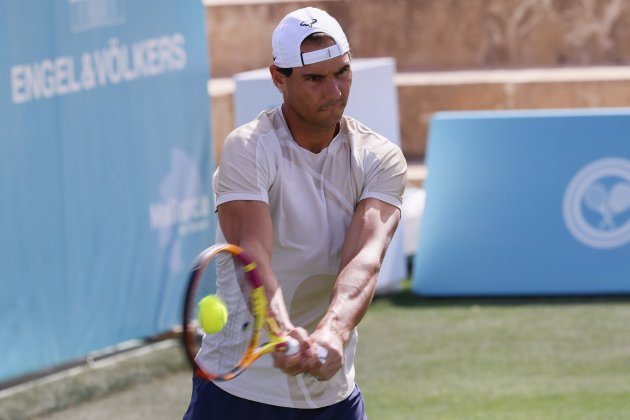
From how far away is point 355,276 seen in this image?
12.1 feet

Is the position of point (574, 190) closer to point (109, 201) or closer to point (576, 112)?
point (576, 112)

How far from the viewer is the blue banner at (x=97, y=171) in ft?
22.3

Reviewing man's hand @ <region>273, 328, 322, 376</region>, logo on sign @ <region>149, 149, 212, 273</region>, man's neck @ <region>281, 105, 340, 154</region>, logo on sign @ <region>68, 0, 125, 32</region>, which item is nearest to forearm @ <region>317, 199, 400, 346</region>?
man's hand @ <region>273, 328, 322, 376</region>

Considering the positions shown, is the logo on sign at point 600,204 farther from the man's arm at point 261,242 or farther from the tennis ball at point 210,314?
the tennis ball at point 210,314

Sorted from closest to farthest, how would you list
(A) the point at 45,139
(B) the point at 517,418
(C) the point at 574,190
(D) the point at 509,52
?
(B) the point at 517,418 → (A) the point at 45,139 → (C) the point at 574,190 → (D) the point at 509,52

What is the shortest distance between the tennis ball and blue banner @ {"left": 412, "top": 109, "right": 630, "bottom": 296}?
5.60 meters

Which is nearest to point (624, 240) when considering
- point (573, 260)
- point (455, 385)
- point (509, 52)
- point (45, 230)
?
point (573, 260)

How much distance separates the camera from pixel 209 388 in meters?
3.98

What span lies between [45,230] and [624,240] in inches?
154

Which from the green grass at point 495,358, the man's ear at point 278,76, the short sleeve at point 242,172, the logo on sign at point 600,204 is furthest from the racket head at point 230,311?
the logo on sign at point 600,204

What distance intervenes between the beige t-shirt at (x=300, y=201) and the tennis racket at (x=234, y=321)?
0.05 feet

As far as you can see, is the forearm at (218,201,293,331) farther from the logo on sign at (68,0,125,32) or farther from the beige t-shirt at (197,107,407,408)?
the logo on sign at (68,0,125,32)

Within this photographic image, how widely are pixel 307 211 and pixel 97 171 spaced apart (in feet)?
12.2

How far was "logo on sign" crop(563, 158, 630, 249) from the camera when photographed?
346 inches
